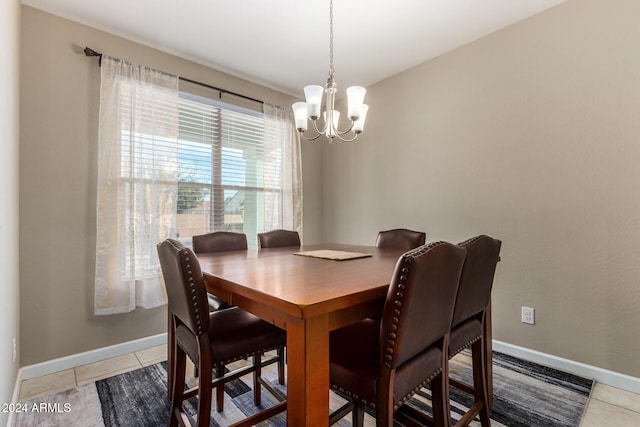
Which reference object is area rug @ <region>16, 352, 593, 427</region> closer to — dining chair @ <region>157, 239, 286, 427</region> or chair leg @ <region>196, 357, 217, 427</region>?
dining chair @ <region>157, 239, 286, 427</region>

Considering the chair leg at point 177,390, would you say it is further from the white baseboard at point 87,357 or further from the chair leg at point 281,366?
the white baseboard at point 87,357

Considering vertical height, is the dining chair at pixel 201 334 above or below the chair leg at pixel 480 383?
above

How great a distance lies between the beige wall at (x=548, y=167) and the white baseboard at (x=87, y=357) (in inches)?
101

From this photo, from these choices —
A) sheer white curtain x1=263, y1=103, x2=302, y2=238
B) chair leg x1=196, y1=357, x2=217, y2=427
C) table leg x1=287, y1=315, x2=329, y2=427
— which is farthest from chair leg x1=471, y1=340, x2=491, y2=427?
sheer white curtain x1=263, y1=103, x2=302, y2=238

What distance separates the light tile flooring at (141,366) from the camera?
1.67 m

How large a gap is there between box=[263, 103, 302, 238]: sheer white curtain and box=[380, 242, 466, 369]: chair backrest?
98.9 inches

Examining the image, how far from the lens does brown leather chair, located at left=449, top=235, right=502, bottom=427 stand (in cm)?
130

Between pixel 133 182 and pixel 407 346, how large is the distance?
239 cm

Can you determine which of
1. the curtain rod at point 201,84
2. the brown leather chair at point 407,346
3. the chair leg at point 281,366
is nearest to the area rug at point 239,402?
the chair leg at point 281,366

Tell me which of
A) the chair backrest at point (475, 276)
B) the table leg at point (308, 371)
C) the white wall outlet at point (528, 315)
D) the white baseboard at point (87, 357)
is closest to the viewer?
the table leg at point (308, 371)

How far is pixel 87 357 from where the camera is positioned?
233 centimetres

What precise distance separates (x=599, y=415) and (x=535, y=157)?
1646 mm

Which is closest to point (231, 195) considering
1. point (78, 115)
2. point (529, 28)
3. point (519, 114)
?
point (78, 115)

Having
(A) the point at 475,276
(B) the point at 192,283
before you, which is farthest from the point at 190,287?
(A) the point at 475,276
